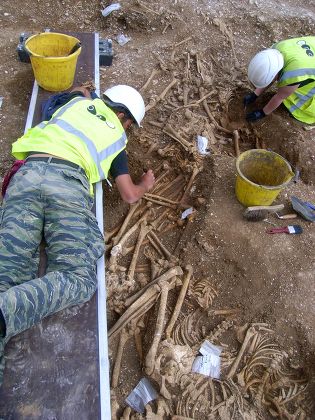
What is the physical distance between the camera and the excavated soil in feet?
12.5

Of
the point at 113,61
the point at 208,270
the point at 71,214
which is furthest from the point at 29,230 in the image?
the point at 113,61

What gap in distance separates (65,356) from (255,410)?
1.87 meters

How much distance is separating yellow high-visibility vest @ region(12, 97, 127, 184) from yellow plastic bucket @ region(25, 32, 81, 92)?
1080mm

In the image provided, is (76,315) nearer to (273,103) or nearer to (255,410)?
(255,410)

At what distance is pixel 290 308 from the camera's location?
4148 mm

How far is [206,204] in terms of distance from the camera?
16.0 feet

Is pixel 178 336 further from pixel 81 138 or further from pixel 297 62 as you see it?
pixel 297 62

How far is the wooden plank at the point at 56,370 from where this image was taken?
2902 millimetres

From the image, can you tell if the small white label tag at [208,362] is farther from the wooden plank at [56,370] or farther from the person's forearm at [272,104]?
the person's forearm at [272,104]

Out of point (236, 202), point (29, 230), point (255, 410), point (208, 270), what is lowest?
point (255, 410)

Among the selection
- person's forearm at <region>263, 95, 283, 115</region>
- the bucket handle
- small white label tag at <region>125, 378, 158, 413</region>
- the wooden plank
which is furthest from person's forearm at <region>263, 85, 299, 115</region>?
small white label tag at <region>125, 378, 158, 413</region>

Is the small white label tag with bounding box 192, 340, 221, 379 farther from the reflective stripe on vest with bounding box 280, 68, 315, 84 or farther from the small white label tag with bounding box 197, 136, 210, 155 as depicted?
the reflective stripe on vest with bounding box 280, 68, 315, 84

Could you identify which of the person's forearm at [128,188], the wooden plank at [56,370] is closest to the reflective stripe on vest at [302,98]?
the person's forearm at [128,188]

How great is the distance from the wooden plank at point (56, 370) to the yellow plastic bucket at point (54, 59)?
10.0ft
